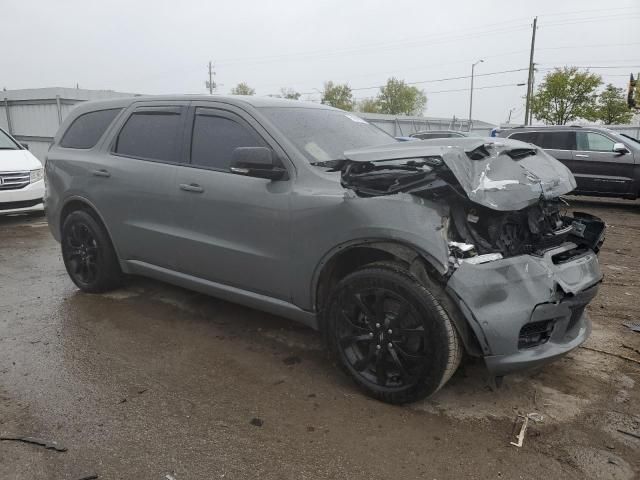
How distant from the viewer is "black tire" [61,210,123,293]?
4688 millimetres

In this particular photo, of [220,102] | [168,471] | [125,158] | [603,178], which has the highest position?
[220,102]

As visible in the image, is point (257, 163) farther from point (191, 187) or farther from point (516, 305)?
point (516, 305)

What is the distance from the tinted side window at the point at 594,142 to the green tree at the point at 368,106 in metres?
57.6

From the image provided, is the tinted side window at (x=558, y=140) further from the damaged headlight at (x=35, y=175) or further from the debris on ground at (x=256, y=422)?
the debris on ground at (x=256, y=422)

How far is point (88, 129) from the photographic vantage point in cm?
492

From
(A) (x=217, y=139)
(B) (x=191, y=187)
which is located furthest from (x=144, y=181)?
(A) (x=217, y=139)

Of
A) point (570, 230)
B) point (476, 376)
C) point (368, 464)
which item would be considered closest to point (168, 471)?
point (368, 464)

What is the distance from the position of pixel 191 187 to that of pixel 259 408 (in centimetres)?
172

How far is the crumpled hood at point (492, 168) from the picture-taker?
2770 mm

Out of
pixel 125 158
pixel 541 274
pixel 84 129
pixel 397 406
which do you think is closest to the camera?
pixel 541 274

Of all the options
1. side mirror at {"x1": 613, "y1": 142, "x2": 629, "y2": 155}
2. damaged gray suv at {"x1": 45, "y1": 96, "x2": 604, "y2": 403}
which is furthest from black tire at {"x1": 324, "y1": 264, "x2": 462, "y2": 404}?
side mirror at {"x1": 613, "y1": 142, "x2": 629, "y2": 155}

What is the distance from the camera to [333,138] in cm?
381

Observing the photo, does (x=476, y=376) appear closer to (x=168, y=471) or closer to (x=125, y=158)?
(x=168, y=471)

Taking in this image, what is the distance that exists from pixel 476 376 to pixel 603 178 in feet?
29.5
